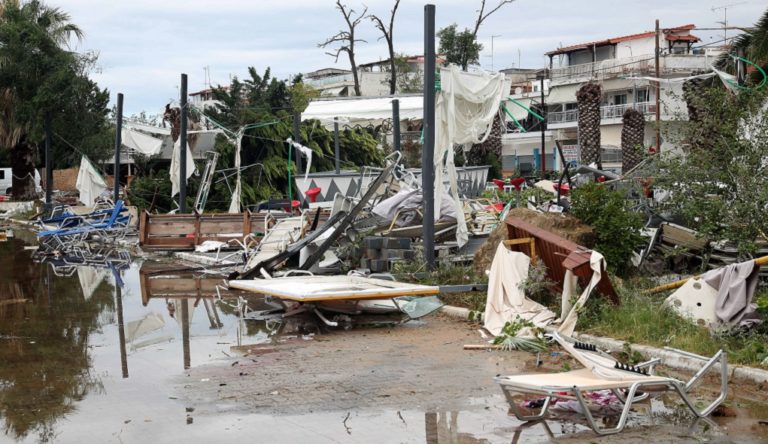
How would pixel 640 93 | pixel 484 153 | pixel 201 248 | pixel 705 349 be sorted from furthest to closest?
pixel 640 93 < pixel 484 153 < pixel 201 248 < pixel 705 349

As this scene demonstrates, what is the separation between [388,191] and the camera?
17922 millimetres

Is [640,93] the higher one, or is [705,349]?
[640,93]

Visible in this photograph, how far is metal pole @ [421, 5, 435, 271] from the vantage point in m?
14.0

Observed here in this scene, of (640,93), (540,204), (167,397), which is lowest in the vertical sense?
(167,397)

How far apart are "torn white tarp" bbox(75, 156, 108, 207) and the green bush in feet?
66.4

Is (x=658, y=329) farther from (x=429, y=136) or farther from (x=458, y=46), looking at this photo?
(x=458, y=46)

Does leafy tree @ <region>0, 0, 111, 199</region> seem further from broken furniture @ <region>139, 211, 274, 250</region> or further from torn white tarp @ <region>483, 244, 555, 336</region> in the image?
torn white tarp @ <region>483, 244, 555, 336</region>

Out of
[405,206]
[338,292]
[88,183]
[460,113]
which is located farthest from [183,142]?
[338,292]

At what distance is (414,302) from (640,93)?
50.7 metres

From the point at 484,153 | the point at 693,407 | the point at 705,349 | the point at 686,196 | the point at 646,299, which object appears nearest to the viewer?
the point at 693,407

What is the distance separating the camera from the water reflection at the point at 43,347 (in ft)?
24.6

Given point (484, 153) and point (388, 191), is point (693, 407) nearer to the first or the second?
point (388, 191)

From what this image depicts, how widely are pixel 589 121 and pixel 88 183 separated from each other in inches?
899

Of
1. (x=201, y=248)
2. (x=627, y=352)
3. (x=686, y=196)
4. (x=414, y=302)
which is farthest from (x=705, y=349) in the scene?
(x=201, y=248)
